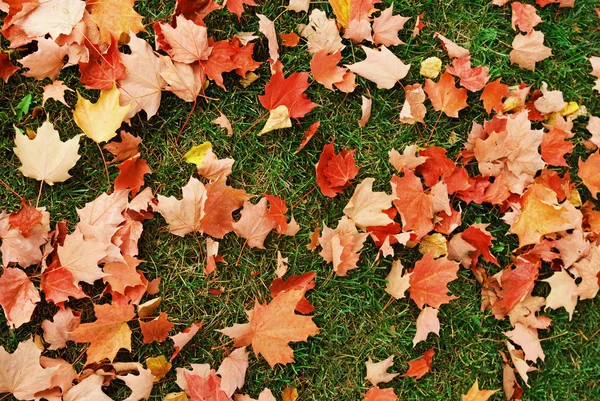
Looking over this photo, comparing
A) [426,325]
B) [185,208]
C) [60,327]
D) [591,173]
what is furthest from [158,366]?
[591,173]

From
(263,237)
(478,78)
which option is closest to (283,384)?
(263,237)

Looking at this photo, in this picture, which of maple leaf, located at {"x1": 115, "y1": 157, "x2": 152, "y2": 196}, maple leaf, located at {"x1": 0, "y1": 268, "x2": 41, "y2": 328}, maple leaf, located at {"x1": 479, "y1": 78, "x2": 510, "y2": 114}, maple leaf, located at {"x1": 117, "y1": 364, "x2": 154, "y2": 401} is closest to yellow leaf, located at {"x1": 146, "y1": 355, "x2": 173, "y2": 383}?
maple leaf, located at {"x1": 117, "y1": 364, "x2": 154, "y2": 401}

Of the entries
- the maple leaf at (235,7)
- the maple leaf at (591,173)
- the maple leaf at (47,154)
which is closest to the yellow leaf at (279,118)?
the maple leaf at (235,7)

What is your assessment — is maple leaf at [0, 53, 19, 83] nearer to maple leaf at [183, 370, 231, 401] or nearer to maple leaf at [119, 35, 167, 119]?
maple leaf at [119, 35, 167, 119]

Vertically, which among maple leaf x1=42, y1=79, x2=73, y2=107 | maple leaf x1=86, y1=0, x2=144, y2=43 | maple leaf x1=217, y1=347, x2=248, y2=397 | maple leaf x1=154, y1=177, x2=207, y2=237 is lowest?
maple leaf x1=217, y1=347, x2=248, y2=397

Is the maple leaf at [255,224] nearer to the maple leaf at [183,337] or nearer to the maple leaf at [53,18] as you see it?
the maple leaf at [183,337]

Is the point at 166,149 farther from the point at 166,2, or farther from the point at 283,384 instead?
the point at 283,384
